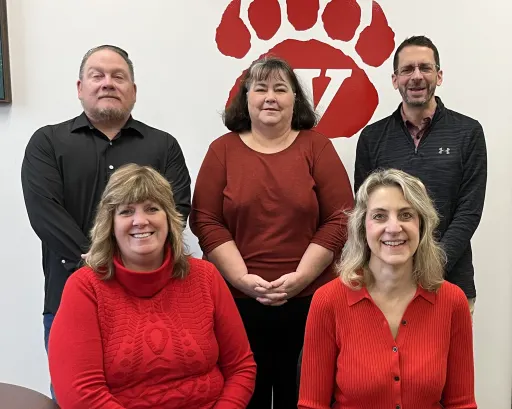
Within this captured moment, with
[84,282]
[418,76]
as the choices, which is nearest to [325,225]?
[418,76]

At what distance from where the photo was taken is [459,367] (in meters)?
1.53

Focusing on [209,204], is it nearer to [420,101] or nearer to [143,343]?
[143,343]

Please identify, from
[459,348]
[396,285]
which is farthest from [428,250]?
[459,348]

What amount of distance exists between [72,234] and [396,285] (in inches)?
41.1

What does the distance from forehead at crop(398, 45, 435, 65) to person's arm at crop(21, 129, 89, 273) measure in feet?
4.49

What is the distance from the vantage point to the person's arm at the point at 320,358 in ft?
5.07

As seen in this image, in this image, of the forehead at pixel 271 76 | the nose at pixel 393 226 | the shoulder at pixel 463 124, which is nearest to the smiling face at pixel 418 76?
the shoulder at pixel 463 124

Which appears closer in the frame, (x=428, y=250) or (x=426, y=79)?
(x=428, y=250)

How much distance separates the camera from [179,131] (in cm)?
257

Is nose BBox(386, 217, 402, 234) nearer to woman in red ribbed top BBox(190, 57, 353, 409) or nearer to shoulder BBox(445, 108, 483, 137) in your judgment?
woman in red ribbed top BBox(190, 57, 353, 409)

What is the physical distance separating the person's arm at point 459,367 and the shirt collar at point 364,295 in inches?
2.8

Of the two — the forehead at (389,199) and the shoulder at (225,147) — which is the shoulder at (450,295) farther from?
the shoulder at (225,147)

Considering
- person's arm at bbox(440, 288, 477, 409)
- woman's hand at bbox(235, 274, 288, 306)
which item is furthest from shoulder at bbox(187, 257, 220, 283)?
person's arm at bbox(440, 288, 477, 409)

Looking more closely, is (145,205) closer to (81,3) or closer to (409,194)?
(409,194)
